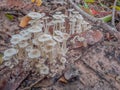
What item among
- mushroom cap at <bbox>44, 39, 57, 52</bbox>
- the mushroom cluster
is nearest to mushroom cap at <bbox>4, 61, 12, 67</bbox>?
the mushroom cluster

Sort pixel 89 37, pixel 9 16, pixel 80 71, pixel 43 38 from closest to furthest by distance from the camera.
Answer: pixel 43 38
pixel 80 71
pixel 89 37
pixel 9 16

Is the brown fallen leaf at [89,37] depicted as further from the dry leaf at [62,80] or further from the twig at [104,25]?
the dry leaf at [62,80]

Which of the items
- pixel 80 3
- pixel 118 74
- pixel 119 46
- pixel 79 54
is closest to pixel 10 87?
pixel 79 54

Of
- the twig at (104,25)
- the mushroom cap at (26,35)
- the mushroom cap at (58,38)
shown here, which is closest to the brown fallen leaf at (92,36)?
the twig at (104,25)

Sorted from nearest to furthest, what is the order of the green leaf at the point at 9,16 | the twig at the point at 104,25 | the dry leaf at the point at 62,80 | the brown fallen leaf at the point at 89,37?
the dry leaf at the point at 62,80, the brown fallen leaf at the point at 89,37, the twig at the point at 104,25, the green leaf at the point at 9,16

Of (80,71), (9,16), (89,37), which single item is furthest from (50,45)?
(9,16)

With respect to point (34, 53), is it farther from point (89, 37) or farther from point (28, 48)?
point (89, 37)

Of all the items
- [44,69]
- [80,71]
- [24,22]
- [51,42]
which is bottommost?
[80,71]

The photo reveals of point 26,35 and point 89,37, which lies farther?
point 89,37

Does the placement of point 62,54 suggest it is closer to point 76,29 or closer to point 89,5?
point 76,29

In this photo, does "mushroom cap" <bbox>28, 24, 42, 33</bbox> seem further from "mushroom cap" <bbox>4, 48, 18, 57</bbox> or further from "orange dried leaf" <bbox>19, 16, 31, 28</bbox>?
"orange dried leaf" <bbox>19, 16, 31, 28</bbox>
